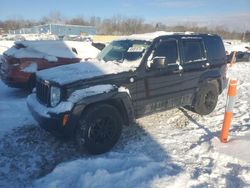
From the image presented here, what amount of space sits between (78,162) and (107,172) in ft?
2.06

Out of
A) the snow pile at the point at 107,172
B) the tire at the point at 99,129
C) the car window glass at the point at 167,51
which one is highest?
the car window glass at the point at 167,51

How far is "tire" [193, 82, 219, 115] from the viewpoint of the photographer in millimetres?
6594

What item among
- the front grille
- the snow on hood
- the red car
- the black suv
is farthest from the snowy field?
the snow on hood

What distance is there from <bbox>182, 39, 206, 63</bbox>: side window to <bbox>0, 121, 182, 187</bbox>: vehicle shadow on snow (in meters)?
1.86

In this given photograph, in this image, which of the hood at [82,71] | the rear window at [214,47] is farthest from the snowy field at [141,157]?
the rear window at [214,47]

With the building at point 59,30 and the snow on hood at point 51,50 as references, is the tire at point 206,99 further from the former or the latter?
the building at point 59,30

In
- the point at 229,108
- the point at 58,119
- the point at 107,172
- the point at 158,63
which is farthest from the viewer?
the point at 158,63

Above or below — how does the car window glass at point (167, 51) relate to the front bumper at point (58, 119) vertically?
above

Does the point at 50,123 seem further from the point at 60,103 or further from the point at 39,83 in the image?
the point at 39,83

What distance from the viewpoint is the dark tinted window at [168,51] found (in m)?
5.50

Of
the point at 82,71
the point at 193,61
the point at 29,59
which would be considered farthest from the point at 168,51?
the point at 29,59

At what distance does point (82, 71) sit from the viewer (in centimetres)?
489

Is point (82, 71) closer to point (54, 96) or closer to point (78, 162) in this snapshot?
point (54, 96)

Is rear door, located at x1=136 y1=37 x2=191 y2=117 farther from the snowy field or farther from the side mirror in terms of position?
the snowy field
